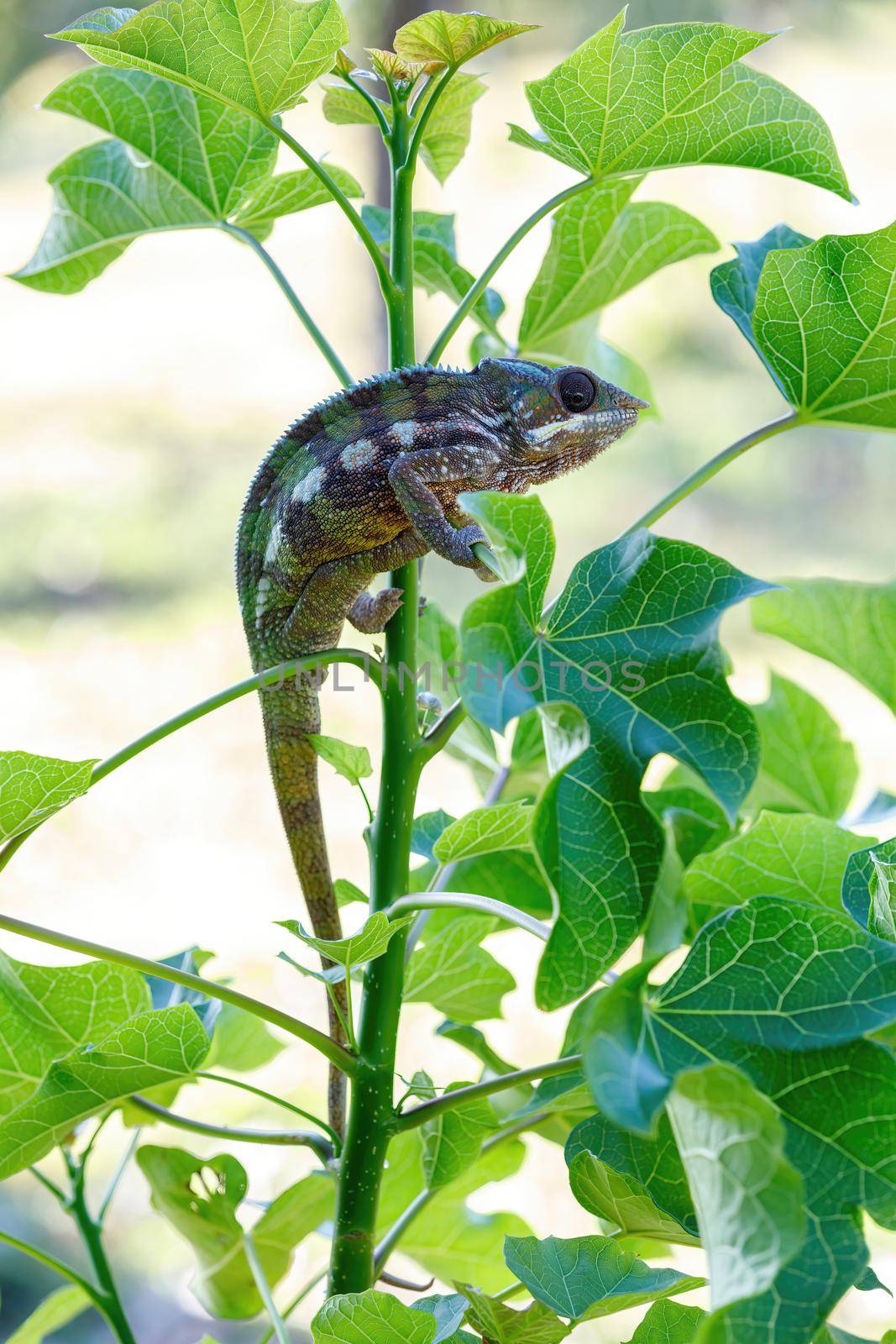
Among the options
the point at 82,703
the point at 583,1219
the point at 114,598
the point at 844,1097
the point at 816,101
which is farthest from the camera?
the point at 816,101

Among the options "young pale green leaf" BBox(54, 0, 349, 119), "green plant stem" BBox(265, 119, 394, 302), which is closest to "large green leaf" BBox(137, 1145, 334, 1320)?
"green plant stem" BBox(265, 119, 394, 302)

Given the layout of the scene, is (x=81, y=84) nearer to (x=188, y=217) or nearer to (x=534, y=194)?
(x=188, y=217)

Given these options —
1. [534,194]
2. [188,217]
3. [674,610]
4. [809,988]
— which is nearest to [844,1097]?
[809,988]

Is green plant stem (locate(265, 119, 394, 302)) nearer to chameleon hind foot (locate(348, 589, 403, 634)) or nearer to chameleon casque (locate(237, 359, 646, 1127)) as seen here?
chameleon casque (locate(237, 359, 646, 1127))

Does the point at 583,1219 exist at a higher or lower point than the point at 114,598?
lower

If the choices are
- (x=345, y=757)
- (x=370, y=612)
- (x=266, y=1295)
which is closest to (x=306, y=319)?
(x=370, y=612)

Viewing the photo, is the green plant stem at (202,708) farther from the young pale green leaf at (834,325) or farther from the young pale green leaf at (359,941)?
the young pale green leaf at (834,325)

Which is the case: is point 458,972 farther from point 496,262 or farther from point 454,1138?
point 496,262
